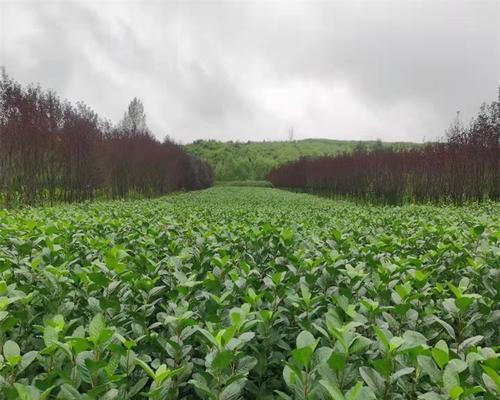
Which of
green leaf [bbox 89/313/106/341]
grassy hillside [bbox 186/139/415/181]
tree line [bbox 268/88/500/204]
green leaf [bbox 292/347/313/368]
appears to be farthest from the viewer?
grassy hillside [bbox 186/139/415/181]

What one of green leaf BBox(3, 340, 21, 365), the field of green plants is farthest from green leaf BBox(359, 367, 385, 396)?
green leaf BBox(3, 340, 21, 365)

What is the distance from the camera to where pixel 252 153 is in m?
96.7

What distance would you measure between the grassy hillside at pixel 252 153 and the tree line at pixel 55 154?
42.4m

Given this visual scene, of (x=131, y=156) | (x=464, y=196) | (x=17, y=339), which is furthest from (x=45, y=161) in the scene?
(x=464, y=196)

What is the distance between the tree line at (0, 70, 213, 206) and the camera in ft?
54.9

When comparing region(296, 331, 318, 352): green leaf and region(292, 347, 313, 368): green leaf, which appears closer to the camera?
region(292, 347, 313, 368): green leaf

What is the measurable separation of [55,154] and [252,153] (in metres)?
78.3

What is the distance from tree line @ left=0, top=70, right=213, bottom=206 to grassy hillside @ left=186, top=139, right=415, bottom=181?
42357 mm

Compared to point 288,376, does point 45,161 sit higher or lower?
higher

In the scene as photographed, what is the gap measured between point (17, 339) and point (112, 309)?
426 mm

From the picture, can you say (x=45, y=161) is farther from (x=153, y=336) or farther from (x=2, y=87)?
(x=153, y=336)

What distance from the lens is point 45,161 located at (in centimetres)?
1886

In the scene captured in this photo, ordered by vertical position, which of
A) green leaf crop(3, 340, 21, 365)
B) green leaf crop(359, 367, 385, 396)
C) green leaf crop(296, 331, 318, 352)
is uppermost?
green leaf crop(296, 331, 318, 352)

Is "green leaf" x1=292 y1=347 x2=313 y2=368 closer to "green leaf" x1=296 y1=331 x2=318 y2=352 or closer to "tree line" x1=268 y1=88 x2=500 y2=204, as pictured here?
"green leaf" x1=296 y1=331 x2=318 y2=352
